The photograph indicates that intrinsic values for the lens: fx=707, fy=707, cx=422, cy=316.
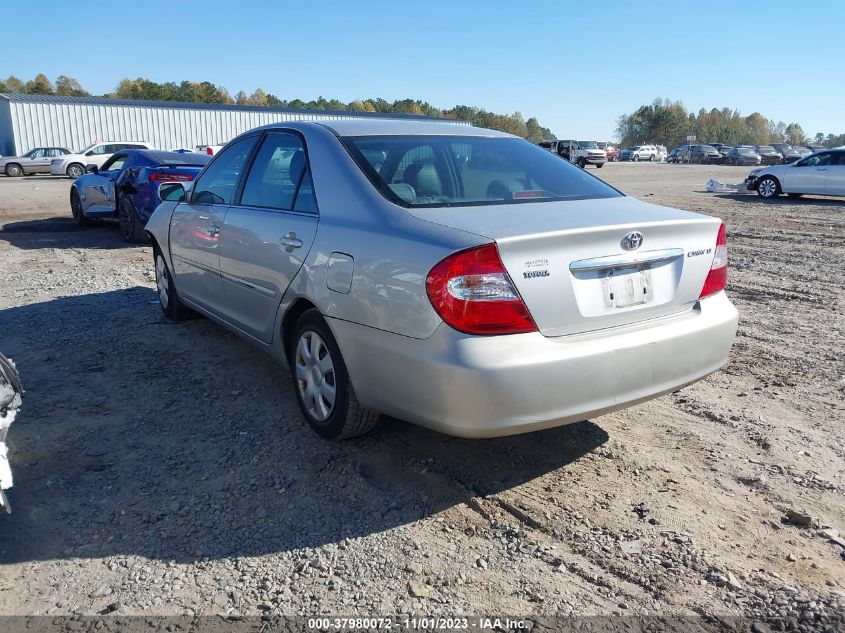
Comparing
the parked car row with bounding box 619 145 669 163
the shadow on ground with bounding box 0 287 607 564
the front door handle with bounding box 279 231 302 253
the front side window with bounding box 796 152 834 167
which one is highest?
the parked car row with bounding box 619 145 669 163

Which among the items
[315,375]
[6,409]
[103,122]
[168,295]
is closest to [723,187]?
[168,295]

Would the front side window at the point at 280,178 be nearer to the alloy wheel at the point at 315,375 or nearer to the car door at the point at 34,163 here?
the alloy wheel at the point at 315,375

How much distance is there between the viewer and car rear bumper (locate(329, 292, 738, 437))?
282 centimetres

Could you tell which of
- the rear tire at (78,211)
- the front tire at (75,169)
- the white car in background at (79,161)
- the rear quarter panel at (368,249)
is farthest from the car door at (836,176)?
the front tire at (75,169)

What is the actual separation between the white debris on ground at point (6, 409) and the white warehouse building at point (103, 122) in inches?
1493

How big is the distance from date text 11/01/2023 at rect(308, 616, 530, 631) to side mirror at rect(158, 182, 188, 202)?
3.96 metres

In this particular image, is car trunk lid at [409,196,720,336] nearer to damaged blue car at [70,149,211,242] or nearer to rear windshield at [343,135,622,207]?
rear windshield at [343,135,622,207]

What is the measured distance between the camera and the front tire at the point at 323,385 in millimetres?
3520

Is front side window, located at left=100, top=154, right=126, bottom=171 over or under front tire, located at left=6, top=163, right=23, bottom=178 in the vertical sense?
over

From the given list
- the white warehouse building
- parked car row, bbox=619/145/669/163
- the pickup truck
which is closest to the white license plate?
the white warehouse building

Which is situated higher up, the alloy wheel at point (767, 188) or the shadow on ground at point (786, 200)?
the alloy wheel at point (767, 188)

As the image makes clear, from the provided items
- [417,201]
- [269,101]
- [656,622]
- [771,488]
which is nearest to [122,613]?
[656,622]

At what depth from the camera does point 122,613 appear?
252 cm

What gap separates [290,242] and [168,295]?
277 cm
